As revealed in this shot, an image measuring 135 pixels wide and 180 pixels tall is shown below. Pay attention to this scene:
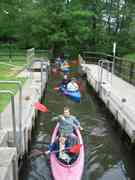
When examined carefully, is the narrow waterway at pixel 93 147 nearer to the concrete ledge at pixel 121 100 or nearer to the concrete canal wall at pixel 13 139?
the concrete ledge at pixel 121 100

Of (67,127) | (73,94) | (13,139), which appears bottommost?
(73,94)

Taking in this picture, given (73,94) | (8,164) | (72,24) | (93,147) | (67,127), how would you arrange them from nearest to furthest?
(8,164) < (67,127) < (93,147) < (73,94) < (72,24)

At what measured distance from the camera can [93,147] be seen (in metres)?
10.6

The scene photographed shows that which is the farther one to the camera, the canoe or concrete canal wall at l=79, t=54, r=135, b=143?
concrete canal wall at l=79, t=54, r=135, b=143

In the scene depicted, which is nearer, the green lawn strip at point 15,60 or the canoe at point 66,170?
the canoe at point 66,170

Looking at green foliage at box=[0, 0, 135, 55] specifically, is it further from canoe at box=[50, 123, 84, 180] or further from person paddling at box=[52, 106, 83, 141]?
canoe at box=[50, 123, 84, 180]

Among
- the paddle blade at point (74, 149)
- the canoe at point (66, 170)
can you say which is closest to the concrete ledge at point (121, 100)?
the paddle blade at point (74, 149)

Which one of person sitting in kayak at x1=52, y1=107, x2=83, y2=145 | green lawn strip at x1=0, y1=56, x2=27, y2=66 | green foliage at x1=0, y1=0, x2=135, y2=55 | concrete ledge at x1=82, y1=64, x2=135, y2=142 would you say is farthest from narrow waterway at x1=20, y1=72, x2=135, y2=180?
green foliage at x1=0, y1=0, x2=135, y2=55

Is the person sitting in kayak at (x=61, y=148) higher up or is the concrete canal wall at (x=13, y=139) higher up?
the concrete canal wall at (x=13, y=139)

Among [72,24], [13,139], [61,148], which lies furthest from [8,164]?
[72,24]

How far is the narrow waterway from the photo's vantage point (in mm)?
8562

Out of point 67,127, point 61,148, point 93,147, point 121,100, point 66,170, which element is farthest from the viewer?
point 121,100

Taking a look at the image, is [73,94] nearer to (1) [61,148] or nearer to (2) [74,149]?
(1) [61,148]

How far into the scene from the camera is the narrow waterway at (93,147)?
8.56 metres
